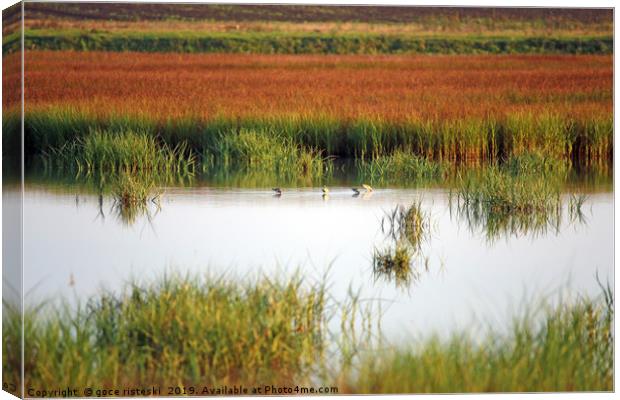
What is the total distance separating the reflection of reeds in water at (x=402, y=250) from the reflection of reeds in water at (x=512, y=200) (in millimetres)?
Result: 486

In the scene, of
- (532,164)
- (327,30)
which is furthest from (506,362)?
(327,30)

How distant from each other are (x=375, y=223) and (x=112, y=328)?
2.16 metres

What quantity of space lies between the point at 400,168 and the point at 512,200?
0.85 m

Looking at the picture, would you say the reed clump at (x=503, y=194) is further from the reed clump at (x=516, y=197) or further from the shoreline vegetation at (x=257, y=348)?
the shoreline vegetation at (x=257, y=348)

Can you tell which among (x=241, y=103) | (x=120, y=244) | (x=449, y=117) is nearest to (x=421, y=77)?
(x=449, y=117)

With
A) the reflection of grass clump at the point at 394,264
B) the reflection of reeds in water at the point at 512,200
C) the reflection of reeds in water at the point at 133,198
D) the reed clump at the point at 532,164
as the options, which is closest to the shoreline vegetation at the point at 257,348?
the reflection of grass clump at the point at 394,264

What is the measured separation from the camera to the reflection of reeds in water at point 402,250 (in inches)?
441

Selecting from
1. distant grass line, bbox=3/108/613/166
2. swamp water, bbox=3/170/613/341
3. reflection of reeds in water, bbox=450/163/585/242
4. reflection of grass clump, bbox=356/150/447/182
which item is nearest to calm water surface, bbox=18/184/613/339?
swamp water, bbox=3/170/613/341

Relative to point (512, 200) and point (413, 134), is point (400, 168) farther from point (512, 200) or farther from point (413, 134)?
point (512, 200)

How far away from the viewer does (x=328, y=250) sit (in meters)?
Result: 11.0

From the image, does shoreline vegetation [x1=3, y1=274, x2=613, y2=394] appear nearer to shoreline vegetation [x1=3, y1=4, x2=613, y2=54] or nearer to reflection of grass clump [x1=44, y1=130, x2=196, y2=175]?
reflection of grass clump [x1=44, y1=130, x2=196, y2=175]

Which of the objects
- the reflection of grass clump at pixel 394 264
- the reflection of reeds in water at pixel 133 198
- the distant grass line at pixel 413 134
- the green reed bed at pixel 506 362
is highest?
the distant grass line at pixel 413 134

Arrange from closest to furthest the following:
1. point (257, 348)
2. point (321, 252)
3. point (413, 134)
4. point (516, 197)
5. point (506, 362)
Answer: point (257, 348), point (506, 362), point (321, 252), point (413, 134), point (516, 197)

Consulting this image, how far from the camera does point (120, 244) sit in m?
10.9
